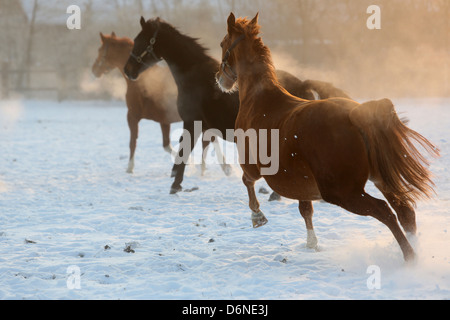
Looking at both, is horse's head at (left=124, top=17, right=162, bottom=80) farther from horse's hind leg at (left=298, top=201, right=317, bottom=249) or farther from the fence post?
the fence post

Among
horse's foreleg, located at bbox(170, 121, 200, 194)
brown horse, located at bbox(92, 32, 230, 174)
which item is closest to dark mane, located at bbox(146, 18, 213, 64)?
horse's foreleg, located at bbox(170, 121, 200, 194)

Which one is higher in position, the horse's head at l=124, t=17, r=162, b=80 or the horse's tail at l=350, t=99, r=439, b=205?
the horse's head at l=124, t=17, r=162, b=80

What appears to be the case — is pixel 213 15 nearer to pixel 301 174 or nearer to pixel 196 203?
pixel 196 203

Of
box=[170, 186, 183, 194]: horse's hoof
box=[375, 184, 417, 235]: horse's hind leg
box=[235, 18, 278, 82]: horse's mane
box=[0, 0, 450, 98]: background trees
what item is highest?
box=[0, 0, 450, 98]: background trees

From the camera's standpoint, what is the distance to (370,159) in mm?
4070

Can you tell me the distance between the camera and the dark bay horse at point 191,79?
7559 millimetres

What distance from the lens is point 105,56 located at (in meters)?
11.0

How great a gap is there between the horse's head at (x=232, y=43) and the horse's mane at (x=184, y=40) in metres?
2.66

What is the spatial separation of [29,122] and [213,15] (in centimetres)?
2042

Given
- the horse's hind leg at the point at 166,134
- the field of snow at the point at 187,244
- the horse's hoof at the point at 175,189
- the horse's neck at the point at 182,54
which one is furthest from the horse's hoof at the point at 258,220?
the horse's hind leg at the point at 166,134

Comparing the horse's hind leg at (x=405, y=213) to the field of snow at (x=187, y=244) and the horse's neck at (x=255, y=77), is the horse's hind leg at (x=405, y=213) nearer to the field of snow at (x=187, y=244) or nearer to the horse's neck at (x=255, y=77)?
the field of snow at (x=187, y=244)

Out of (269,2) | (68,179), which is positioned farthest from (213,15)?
(68,179)

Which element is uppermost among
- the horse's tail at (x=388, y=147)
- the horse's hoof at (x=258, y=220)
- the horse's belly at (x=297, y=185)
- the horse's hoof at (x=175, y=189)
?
the horse's tail at (x=388, y=147)

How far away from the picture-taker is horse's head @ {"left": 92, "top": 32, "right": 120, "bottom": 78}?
1091cm
